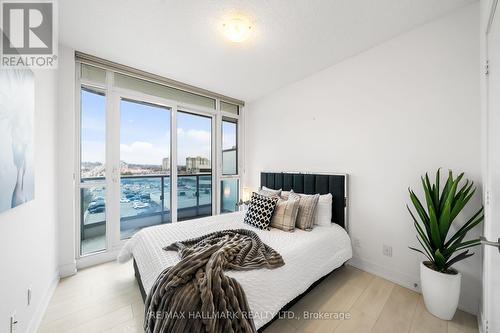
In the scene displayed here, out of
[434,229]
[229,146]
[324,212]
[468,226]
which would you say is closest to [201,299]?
[324,212]

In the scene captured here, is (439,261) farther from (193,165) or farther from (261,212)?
(193,165)

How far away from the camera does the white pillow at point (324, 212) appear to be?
2.42 meters

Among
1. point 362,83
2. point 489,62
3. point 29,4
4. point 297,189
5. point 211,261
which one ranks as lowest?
point 211,261

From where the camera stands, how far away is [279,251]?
1712mm

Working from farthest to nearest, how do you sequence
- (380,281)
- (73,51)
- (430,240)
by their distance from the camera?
(73,51) → (380,281) → (430,240)

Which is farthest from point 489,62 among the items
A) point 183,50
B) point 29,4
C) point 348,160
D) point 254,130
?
point 29,4

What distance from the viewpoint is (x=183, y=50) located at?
7.68ft

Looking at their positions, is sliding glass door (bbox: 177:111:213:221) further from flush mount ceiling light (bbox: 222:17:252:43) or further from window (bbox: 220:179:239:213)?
flush mount ceiling light (bbox: 222:17:252:43)

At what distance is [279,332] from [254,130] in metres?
3.26

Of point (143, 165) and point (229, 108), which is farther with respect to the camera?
point (229, 108)

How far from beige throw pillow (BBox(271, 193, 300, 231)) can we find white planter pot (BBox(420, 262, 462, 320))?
4.00 feet

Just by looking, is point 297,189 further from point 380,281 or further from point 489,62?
point 489,62

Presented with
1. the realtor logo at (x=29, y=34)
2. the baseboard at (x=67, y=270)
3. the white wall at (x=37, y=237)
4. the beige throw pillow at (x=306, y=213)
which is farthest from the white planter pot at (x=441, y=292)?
the baseboard at (x=67, y=270)

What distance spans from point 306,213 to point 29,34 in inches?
123
